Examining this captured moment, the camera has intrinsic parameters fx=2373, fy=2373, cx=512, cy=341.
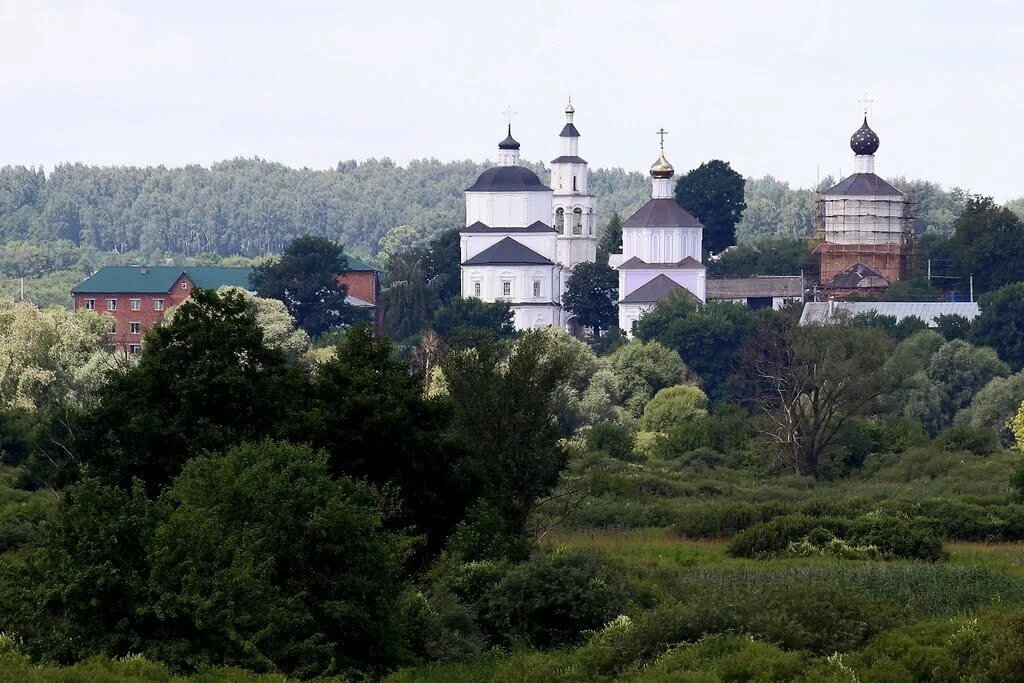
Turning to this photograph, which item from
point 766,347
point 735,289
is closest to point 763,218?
point 735,289

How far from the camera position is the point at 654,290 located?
9925 cm

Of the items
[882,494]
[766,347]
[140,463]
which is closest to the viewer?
[140,463]

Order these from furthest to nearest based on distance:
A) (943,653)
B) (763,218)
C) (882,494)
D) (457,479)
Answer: (763,218), (882,494), (457,479), (943,653)

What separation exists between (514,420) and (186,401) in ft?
18.6

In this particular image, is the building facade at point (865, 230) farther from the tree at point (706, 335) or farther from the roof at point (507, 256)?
the tree at point (706, 335)

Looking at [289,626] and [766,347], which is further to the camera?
[766,347]

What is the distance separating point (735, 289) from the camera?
10531 centimetres

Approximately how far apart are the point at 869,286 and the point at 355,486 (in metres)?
77.5

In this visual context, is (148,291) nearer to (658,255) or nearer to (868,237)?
(658,255)

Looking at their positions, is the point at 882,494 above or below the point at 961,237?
below

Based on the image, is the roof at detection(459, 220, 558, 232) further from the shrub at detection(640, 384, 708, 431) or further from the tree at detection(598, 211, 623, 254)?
the shrub at detection(640, 384, 708, 431)

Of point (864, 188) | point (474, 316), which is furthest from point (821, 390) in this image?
point (864, 188)

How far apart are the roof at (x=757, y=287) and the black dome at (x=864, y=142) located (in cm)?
621

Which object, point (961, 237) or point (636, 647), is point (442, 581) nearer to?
point (636, 647)
